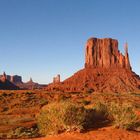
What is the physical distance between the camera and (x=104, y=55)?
150 metres

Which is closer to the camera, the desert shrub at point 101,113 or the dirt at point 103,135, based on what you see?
the dirt at point 103,135

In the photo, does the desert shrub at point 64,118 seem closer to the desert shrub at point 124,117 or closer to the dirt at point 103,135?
the dirt at point 103,135

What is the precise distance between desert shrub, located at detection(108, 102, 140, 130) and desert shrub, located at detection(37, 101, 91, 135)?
1.80 metres

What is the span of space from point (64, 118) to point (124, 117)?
135 inches

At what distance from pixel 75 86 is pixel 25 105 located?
7124 cm

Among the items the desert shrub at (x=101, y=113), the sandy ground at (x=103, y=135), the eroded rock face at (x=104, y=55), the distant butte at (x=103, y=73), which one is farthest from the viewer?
the eroded rock face at (x=104, y=55)

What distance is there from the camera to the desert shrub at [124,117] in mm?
20703

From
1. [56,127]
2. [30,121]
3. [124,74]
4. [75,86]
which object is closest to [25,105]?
[30,121]

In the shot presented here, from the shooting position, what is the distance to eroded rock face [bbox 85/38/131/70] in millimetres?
142875

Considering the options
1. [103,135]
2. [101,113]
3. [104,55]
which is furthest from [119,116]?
[104,55]

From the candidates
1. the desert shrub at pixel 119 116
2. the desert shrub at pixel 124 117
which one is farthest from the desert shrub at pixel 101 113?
the desert shrub at pixel 124 117

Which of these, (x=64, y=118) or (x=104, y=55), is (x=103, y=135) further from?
(x=104, y=55)

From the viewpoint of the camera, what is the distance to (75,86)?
121 meters

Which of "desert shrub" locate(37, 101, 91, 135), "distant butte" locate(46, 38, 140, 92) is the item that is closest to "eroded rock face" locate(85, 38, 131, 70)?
"distant butte" locate(46, 38, 140, 92)
